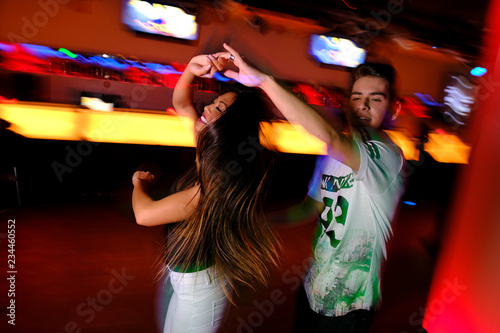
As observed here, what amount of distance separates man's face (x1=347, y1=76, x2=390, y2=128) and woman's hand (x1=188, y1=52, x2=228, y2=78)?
578mm

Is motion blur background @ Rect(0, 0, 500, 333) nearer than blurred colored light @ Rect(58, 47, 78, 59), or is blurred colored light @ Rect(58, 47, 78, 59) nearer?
motion blur background @ Rect(0, 0, 500, 333)

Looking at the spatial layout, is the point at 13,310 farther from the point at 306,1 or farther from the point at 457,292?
the point at 306,1

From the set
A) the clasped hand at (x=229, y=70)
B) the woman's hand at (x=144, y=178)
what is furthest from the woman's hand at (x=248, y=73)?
the woman's hand at (x=144, y=178)

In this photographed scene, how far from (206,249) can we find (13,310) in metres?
1.75

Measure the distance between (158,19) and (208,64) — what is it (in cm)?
371

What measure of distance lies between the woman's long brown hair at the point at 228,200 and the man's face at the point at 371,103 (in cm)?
41

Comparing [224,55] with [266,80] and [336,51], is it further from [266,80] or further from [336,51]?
[336,51]

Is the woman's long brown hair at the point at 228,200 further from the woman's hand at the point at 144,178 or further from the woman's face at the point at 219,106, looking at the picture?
the woman's hand at the point at 144,178

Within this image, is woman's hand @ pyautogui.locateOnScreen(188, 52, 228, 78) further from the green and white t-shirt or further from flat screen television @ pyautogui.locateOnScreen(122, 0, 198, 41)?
flat screen television @ pyautogui.locateOnScreen(122, 0, 198, 41)

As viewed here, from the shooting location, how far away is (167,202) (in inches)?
51.7

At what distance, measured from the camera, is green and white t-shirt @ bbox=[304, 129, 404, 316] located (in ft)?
4.34

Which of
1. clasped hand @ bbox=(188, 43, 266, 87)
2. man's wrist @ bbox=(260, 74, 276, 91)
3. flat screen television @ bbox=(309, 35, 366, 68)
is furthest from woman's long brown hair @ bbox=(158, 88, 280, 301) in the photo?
flat screen television @ bbox=(309, 35, 366, 68)

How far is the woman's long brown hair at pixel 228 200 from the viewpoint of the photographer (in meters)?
1.31

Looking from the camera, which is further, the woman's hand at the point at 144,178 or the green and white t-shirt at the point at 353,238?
the woman's hand at the point at 144,178
